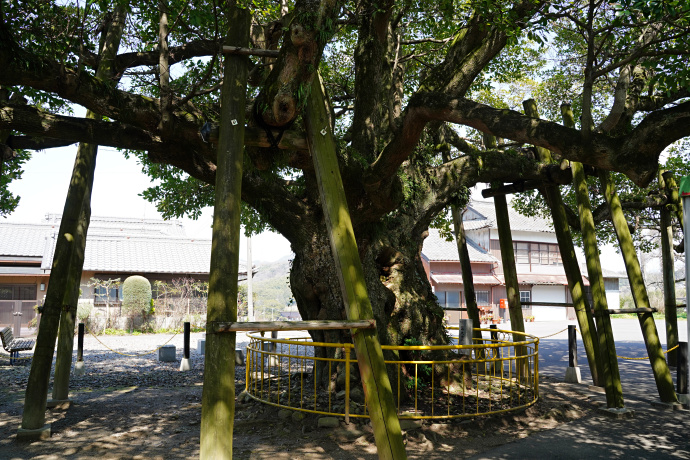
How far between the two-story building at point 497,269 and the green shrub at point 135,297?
739 inches

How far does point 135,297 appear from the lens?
26.1 m

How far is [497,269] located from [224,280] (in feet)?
125

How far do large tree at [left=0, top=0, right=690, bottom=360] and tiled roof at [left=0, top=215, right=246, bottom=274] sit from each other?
17205mm

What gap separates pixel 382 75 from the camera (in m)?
9.01

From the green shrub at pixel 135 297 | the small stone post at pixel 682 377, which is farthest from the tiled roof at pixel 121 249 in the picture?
the small stone post at pixel 682 377

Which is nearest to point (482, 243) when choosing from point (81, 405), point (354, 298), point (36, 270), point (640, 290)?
point (36, 270)

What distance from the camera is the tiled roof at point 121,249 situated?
2814cm

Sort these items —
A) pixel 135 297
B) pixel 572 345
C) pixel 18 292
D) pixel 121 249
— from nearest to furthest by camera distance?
pixel 572 345 → pixel 135 297 → pixel 18 292 → pixel 121 249

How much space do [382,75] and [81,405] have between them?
741 cm

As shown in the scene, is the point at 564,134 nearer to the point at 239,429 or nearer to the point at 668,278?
the point at 239,429

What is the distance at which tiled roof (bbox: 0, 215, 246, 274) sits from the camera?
1108 inches

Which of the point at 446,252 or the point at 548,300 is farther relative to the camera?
the point at 548,300

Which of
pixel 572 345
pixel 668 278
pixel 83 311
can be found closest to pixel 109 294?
pixel 83 311

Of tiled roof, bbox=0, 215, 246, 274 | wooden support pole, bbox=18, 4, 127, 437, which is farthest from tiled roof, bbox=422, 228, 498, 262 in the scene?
wooden support pole, bbox=18, 4, 127, 437
